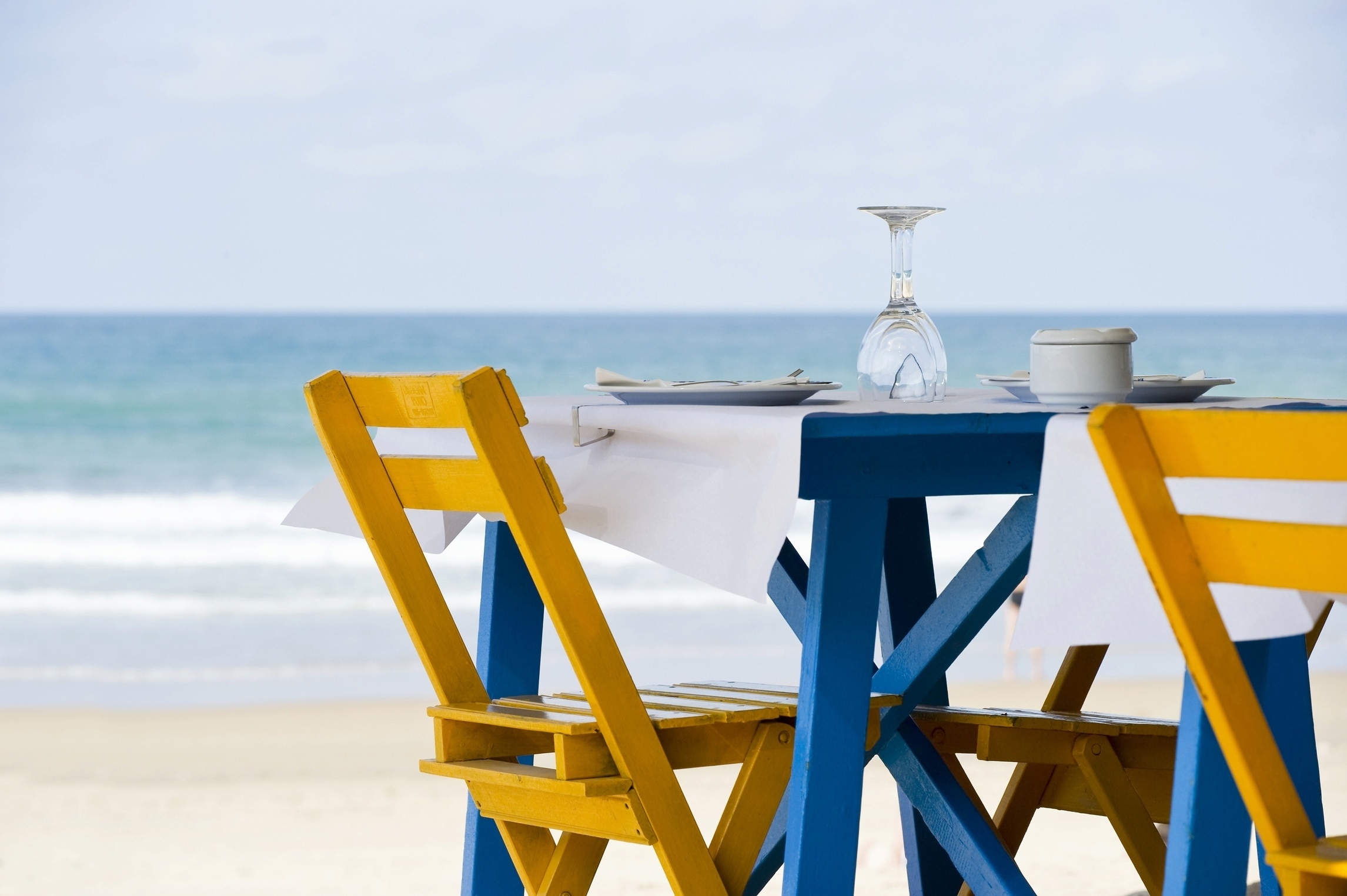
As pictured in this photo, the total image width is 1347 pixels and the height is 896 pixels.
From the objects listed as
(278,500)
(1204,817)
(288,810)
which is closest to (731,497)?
(1204,817)

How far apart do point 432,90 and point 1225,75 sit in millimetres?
10669

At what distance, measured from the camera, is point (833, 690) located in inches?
63.1

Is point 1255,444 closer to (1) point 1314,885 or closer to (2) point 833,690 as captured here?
(1) point 1314,885

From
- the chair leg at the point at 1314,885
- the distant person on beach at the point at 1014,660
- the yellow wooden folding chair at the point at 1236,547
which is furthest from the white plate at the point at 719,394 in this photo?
the distant person on beach at the point at 1014,660

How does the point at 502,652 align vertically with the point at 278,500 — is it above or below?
below

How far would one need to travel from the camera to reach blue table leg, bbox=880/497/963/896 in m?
2.23

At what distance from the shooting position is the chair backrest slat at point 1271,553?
1004 mm

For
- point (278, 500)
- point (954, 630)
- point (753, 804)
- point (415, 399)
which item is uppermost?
point (278, 500)

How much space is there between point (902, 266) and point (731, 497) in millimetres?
566

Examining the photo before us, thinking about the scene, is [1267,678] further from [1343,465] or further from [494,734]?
[494,734]

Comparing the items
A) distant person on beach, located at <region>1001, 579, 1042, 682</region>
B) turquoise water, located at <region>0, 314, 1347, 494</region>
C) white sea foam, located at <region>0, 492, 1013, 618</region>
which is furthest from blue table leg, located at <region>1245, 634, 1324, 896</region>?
turquoise water, located at <region>0, 314, 1347, 494</region>

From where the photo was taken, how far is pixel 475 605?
28.2 ft

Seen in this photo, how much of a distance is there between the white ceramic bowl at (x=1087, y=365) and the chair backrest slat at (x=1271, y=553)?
53 centimetres

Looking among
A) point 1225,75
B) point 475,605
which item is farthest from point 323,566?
point 1225,75
